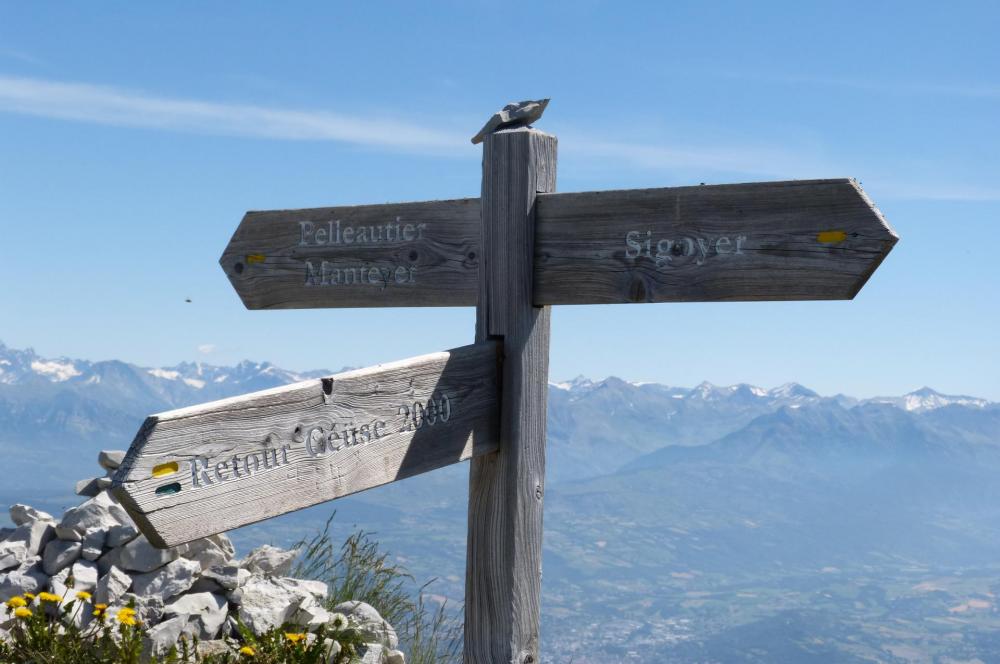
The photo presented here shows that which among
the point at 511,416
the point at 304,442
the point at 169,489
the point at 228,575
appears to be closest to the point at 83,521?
the point at 228,575

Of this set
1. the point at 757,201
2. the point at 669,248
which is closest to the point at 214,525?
the point at 669,248

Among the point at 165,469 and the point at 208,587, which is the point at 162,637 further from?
the point at 165,469

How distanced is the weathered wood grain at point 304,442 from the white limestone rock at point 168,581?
2.95 m

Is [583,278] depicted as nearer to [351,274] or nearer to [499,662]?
[351,274]

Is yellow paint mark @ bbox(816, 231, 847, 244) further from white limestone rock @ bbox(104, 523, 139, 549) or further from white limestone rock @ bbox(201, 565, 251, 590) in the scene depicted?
white limestone rock @ bbox(104, 523, 139, 549)

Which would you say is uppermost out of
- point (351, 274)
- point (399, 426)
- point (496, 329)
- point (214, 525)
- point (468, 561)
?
point (351, 274)

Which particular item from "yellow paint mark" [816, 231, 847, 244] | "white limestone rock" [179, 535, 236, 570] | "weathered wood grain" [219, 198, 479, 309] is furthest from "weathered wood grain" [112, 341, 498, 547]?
"white limestone rock" [179, 535, 236, 570]

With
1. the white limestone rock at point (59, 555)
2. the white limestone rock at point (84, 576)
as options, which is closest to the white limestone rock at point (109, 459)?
the white limestone rock at point (59, 555)

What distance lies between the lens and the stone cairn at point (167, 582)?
6.18 metres

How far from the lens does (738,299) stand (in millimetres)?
3977

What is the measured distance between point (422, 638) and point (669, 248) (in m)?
4.73

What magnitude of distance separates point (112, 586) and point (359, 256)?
3.10 metres

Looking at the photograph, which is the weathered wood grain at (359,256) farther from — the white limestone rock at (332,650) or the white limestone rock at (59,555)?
the white limestone rock at (59,555)

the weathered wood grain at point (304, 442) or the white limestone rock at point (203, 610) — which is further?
the white limestone rock at point (203, 610)
